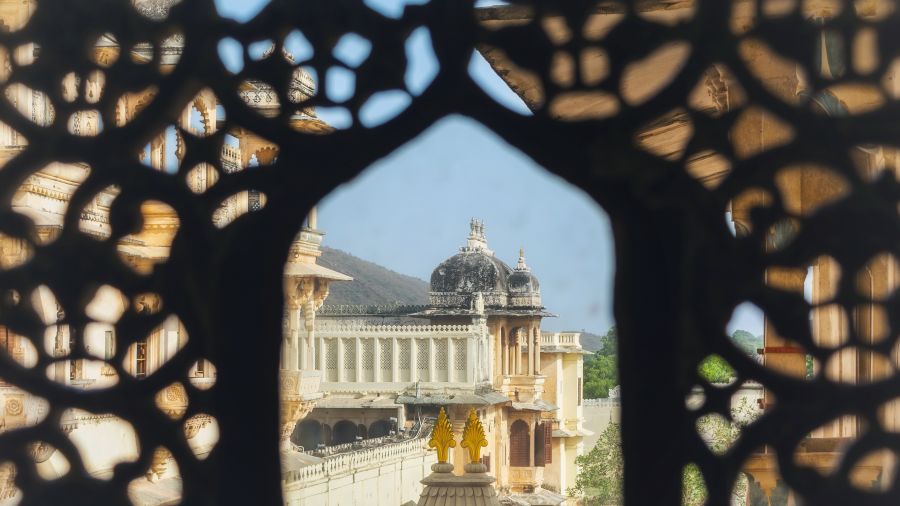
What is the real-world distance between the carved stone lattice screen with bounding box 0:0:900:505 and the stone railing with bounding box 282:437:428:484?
18.3 meters

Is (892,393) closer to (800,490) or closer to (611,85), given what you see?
(800,490)

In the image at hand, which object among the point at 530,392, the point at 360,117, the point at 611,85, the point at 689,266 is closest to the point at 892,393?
the point at 689,266

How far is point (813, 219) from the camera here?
2861 millimetres

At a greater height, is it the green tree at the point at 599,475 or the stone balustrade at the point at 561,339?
the stone balustrade at the point at 561,339

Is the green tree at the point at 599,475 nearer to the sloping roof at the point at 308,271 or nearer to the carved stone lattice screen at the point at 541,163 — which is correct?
the sloping roof at the point at 308,271

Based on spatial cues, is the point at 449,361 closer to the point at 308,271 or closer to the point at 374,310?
the point at 374,310

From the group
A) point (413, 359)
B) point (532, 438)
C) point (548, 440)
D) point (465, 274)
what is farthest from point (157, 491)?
point (548, 440)

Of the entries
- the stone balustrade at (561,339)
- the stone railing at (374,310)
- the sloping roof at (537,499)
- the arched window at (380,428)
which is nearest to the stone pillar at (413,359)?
the arched window at (380,428)

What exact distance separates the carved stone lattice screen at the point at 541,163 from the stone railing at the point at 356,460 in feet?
60.0

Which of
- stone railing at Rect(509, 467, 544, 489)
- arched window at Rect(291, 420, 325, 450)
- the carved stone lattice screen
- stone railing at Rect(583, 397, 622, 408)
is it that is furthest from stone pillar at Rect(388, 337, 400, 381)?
the carved stone lattice screen

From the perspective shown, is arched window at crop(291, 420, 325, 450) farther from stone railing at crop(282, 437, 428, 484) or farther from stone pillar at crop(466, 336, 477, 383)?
stone railing at crop(282, 437, 428, 484)

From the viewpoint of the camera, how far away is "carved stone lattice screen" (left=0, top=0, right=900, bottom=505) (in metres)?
2.86

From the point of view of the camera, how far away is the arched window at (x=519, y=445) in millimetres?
40438

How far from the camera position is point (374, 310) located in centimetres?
4166
